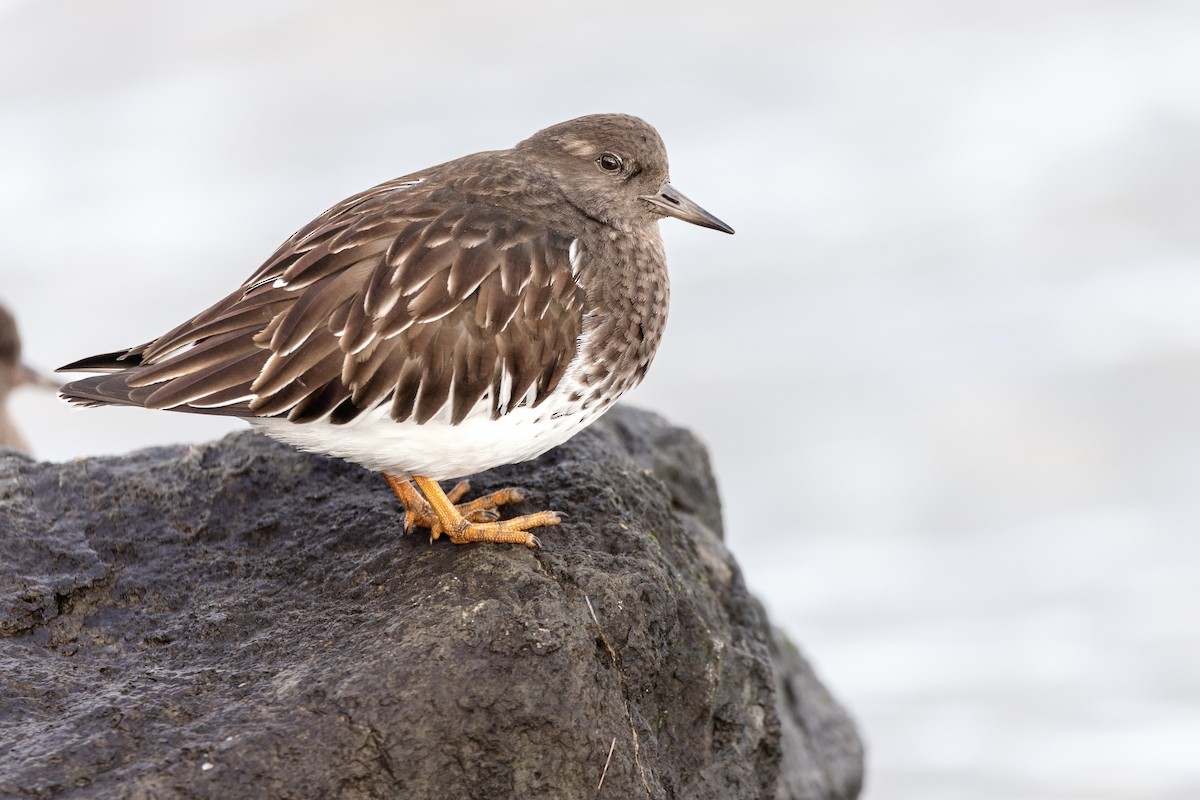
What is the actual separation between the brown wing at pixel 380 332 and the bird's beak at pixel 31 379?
21.6 ft

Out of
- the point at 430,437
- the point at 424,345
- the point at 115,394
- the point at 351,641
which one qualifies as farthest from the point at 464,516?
the point at 115,394

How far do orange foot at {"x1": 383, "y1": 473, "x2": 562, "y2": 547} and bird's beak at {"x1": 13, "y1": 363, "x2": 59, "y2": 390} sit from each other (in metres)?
6.61

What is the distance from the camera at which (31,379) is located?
11344 millimetres

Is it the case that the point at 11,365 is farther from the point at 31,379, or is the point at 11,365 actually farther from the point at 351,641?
the point at 351,641

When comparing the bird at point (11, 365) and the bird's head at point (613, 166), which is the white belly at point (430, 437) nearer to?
the bird's head at point (613, 166)

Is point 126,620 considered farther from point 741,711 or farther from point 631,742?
point 741,711

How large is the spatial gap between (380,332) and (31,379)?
729 centimetres

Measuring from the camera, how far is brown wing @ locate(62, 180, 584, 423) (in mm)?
5070

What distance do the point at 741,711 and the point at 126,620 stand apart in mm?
2497

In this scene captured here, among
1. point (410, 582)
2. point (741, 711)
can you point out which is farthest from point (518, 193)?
point (741, 711)

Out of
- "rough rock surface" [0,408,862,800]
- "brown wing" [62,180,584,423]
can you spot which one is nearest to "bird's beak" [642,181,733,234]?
"brown wing" [62,180,584,423]

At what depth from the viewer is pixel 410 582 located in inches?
204

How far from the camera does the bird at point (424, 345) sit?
5090 mm

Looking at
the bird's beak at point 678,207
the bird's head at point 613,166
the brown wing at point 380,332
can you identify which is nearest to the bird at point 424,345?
the brown wing at point 380,332
